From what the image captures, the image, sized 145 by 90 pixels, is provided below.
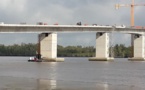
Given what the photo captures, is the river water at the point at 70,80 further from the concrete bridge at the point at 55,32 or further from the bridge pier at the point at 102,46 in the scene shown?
the bridge pier at the point at 102,46

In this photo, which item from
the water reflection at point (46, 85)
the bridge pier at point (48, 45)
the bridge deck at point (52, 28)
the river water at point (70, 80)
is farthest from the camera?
the bridge pier at point (48, 45)

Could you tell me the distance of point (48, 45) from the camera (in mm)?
153375

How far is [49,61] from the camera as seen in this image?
15775 centimetres

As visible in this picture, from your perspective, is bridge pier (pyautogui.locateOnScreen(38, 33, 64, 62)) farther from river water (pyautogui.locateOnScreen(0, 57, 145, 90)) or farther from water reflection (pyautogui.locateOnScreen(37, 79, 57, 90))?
water reflection (pyautogui.locateOnScreen(37, 79, 57, 90))

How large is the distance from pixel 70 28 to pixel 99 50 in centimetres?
2171

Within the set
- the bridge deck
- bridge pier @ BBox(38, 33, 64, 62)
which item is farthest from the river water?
bridge pier @ BBox(38, 33, 64, 62)

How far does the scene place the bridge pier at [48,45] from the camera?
153 metres

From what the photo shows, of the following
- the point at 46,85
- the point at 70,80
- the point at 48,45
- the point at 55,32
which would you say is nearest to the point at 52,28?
the point at 55,32

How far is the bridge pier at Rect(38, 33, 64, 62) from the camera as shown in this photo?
6024 inches

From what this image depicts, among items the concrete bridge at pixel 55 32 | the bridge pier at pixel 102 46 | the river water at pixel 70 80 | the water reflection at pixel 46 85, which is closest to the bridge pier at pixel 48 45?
the concrete bridge at pixel 55 32

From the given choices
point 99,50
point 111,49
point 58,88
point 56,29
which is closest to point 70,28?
point 56,29

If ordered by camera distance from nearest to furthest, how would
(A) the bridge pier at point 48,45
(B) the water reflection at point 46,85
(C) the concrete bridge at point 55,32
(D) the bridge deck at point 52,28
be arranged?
(B) the water reflection at point 46,85
(D) the bridge deck at point 52,28
(C) the concrete bridge at point 55,32
(A) the bridge pier at point 48,45

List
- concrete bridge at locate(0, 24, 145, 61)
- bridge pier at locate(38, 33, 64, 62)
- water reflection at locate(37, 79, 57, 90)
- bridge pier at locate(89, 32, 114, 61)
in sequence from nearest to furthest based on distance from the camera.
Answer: water reflection at locate(37, 79, 57, 90) < concrete bridge at locate(0, 24, 145, 61) < bridge pier at locate(38, 33, 64, 62) < bridge pier at locate(89, 32, 114, 61)

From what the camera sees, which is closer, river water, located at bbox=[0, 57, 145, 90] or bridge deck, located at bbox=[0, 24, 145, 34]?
river water, located at bbox=[0, 57, 145, 90]
